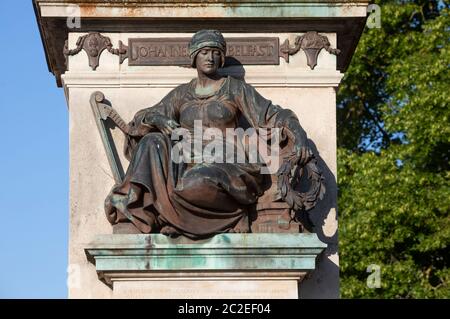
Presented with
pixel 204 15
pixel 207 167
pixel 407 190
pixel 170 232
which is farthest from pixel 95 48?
pixel 407 190

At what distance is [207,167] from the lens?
14.6 meters

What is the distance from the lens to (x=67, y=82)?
51.6 ft

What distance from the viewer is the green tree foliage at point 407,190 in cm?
2870

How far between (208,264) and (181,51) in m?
2.38

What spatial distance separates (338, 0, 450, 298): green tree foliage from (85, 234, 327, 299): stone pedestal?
13.9 meters

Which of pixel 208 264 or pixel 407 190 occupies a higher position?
pixel 407 190

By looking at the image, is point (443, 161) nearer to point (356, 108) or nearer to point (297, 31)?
point (356, 108)

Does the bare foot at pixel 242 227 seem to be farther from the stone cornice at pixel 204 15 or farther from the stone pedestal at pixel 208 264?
the stone cornice at pixel 204 15

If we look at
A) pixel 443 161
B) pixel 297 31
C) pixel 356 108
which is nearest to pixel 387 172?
pixel 443 161

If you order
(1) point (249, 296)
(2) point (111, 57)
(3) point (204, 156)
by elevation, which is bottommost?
(1) point (249, 296)

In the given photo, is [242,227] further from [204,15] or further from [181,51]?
[204,15]

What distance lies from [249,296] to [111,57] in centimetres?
291

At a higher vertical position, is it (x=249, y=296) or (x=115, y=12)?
(x=115, y=12)

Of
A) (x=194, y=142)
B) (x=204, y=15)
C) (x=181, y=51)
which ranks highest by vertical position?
(x=204, y=15)
